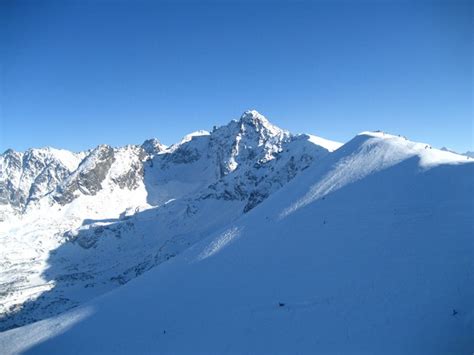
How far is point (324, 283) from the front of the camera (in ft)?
94.8

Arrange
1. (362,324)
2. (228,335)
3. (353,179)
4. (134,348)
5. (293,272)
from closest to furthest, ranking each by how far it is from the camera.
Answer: (362,324) → (228,335) → (134,348) → (293,272) → (353,179)

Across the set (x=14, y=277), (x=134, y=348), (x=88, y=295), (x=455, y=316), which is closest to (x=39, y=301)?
(x=88, y=295)

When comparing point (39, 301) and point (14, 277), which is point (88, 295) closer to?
point (39, 301)

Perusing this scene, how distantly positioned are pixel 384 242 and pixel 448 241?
15.7ft

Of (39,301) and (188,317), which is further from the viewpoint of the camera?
(39,301)

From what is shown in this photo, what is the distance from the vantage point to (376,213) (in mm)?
36500

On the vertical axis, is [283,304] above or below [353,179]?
below

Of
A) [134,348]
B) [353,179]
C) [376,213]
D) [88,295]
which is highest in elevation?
[353,179]

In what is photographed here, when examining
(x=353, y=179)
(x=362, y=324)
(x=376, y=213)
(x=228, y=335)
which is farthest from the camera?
(x=353, y=179)

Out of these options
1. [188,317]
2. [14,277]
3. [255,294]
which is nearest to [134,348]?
[188,317]

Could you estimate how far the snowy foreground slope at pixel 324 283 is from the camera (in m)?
23.0

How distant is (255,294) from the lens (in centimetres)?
3116

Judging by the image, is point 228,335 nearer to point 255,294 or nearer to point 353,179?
point 255,294

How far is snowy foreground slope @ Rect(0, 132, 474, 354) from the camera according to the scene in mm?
23031
